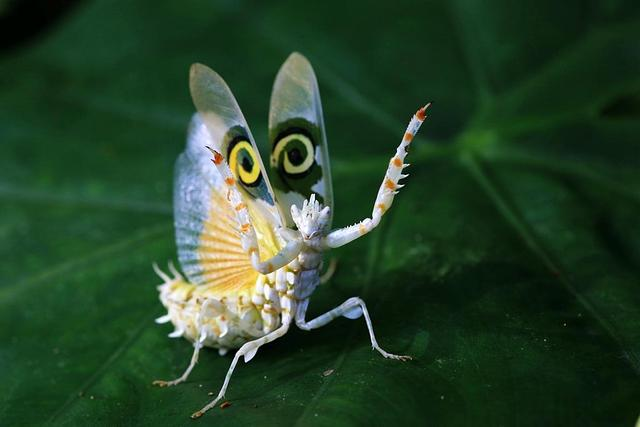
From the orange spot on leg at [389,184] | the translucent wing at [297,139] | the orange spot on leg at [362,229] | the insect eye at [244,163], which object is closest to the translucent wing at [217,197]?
the insect eye at [244,163]

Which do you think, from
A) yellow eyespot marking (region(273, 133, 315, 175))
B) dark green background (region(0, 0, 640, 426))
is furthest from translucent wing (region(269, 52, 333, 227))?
dark green background (region(0, 0, 640, 426))

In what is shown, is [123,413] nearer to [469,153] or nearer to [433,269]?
[433,269]

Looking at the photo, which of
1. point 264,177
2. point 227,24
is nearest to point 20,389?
point 264,177

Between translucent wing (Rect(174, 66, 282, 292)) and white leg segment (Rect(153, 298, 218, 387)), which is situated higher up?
translucent wing (Rect(174, 66, 282, 292))

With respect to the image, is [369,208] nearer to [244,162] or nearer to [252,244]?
[244,162]

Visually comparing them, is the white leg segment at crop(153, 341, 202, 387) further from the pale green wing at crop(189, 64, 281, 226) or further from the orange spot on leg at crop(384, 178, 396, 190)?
the orange spot on leg at crop(384, 178, 396, 190)

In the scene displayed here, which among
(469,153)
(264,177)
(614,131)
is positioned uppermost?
(264,177)

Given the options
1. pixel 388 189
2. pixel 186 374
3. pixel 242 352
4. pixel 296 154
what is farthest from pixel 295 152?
pixel 186 374
